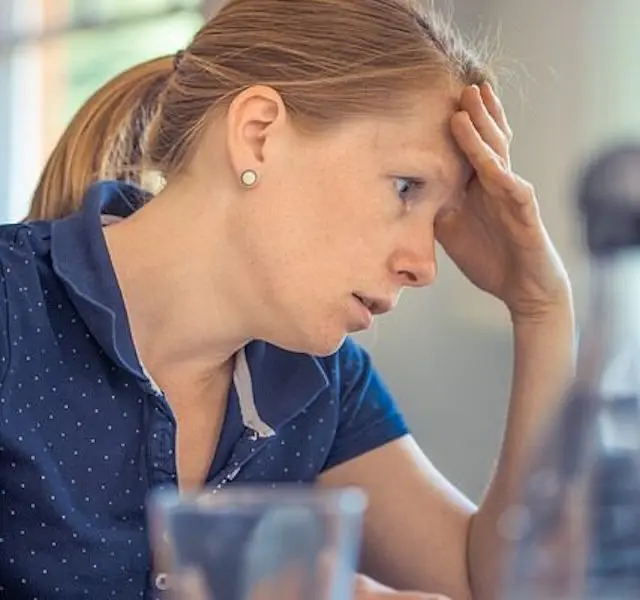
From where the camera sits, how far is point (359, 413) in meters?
1.42

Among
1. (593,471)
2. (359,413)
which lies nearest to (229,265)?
(359,413)

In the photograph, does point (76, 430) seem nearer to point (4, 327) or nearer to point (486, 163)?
point (4, 327)

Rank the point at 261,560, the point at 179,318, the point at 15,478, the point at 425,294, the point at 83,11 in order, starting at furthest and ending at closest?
the point at 83,11 → the point at 425,294 → the point at 179,318 → the point at 15,478 → the point at 261,560

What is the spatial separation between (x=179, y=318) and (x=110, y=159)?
0.89 ft

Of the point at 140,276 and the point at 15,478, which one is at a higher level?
the point at 140,276

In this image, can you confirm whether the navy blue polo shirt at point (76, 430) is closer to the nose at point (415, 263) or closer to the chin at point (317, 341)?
the chin at point (317, 341)

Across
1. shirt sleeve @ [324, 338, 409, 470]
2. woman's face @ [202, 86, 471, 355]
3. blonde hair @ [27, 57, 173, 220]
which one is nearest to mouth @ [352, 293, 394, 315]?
woman's face @ [202, 86, 471, 355]

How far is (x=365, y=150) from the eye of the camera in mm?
1157

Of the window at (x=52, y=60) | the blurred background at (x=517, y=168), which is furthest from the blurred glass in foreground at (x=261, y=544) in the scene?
the window at (x=52, y=60)

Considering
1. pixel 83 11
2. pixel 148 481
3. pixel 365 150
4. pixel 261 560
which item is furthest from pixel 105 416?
pixel 83 11

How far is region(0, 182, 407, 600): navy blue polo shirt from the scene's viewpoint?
3.71 ft

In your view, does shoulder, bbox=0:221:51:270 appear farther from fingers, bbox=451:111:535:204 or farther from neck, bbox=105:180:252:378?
fingers, bbox=451:111:535:204

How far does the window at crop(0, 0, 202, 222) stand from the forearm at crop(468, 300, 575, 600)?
1683 mm

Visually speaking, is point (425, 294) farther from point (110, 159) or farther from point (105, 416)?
point (105, 416)
